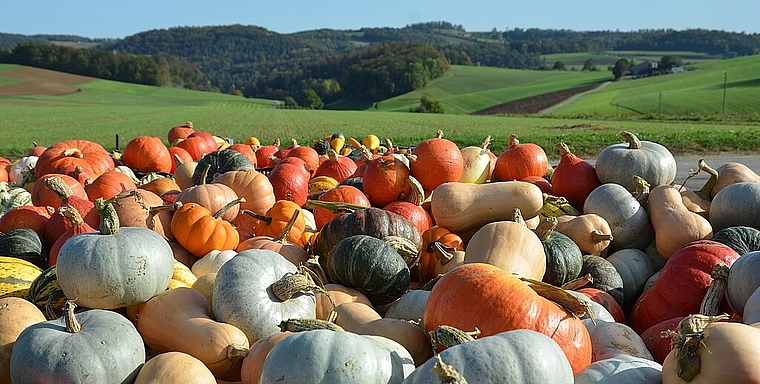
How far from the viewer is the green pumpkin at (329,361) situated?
1.89 metres

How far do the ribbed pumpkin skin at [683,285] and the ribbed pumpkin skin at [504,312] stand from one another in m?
0.93

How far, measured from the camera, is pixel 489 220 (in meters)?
4.03

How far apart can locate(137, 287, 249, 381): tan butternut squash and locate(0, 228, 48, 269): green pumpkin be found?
1227mm

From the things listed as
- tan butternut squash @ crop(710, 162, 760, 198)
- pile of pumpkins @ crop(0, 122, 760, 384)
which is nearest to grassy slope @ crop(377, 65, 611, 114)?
tan butternut squash @ crop(710, 162, 760, 198)

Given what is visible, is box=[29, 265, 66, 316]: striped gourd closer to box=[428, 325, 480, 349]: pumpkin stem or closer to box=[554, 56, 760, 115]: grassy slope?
box=[428, 325, 480, 349]: pumpkin stem

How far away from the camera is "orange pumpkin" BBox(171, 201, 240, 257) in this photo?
3633mm

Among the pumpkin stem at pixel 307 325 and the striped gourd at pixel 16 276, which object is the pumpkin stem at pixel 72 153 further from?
the pumpkin stem at pixel 307 325

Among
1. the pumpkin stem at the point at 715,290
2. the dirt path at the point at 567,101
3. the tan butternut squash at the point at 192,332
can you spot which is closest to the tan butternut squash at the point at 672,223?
the pumpkin stem at the point at 715,290

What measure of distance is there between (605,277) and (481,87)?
94616 millimetres

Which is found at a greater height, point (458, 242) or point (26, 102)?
point (458, 242)

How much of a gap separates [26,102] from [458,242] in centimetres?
6704

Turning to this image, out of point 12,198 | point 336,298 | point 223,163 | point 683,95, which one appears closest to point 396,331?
point 336,298

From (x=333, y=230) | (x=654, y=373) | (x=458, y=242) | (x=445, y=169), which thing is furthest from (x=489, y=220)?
(x=654, y=373)

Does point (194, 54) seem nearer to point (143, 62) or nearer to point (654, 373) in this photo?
point (143, 62)
